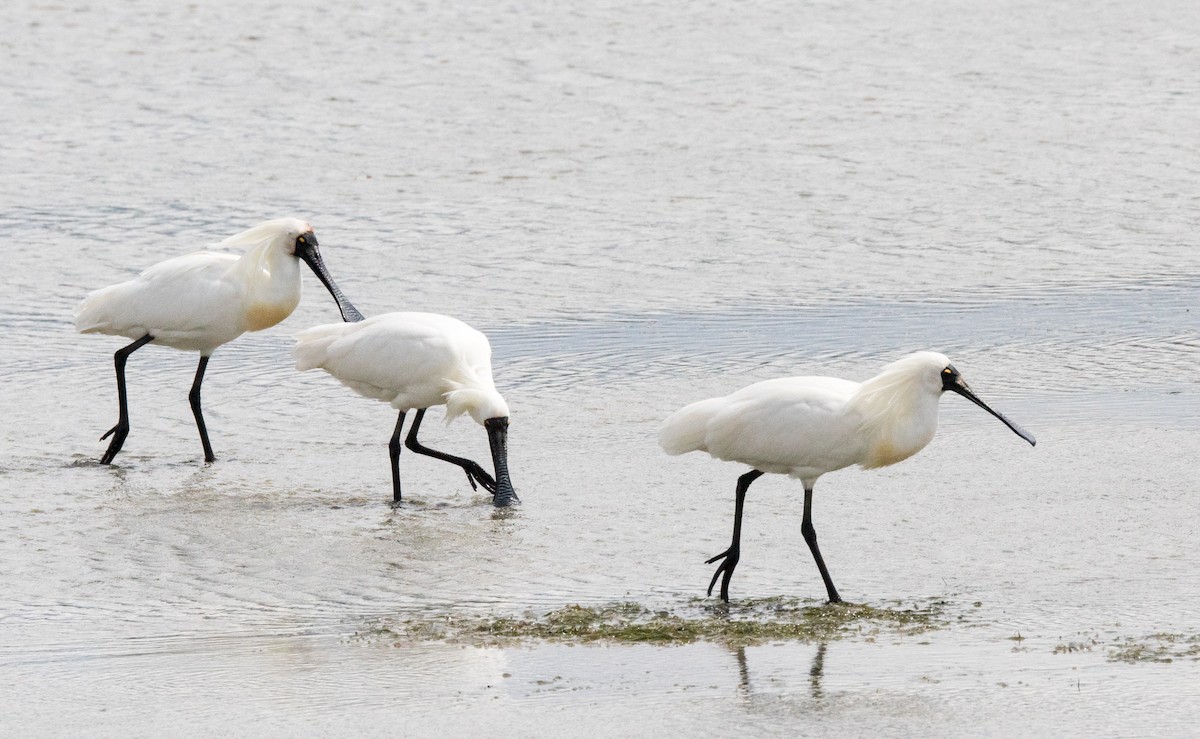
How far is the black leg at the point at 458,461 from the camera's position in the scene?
26.1 ft


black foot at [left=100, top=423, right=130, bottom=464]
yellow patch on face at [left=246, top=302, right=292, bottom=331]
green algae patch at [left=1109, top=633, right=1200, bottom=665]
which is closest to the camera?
green algae patch at [left=1109, top=633, right=1200, bottom=665]

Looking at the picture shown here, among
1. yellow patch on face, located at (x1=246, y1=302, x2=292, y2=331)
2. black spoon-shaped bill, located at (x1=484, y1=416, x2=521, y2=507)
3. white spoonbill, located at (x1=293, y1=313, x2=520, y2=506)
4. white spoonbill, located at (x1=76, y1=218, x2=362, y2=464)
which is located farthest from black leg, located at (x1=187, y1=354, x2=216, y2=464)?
black spoon-shaped bill, located at (x1=484, y1=416, x2=521, y2=507)

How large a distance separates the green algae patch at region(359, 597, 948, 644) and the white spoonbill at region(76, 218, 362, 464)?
10.2 feet

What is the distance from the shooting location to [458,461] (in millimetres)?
8102

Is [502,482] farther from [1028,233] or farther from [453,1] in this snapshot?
[453,1]

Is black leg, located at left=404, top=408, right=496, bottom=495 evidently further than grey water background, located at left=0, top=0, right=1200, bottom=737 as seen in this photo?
Yes

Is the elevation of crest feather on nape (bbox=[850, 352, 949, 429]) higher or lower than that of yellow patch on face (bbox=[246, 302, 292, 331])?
higher

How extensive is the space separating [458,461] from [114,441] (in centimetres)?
155

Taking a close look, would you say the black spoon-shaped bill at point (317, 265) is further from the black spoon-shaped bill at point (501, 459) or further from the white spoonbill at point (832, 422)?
the white spoonbill at point (832, 422)

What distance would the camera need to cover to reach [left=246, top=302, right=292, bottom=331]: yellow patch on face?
899 cm

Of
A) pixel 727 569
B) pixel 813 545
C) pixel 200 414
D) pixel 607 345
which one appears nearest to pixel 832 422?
pixel 813 545

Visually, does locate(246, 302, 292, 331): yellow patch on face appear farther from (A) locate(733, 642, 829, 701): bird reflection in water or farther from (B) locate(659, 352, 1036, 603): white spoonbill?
(A) locate(733, 642, 829, 701): bird reflection in water

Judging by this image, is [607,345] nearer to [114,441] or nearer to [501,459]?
[501,459]

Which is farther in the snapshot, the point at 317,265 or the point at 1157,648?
the point at 317,265
